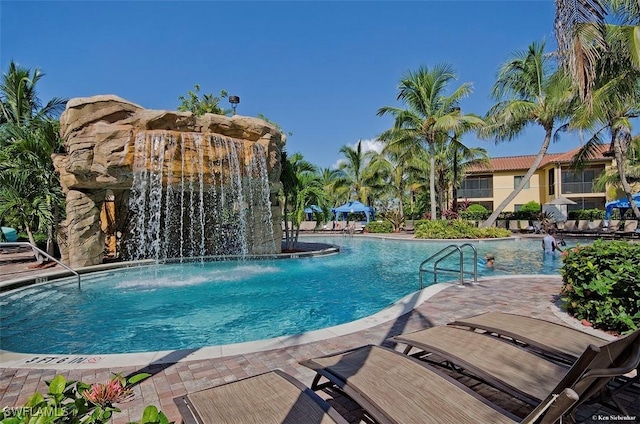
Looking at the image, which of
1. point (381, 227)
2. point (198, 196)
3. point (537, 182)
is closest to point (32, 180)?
point (198, 196)

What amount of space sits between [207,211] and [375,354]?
15402 millimetres

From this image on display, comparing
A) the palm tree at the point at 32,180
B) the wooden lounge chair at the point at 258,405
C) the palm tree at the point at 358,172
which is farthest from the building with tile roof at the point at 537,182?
the wooden lounge chair at the point at 258,405

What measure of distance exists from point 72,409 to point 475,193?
45547 mm

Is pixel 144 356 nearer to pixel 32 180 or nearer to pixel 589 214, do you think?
pixel 32 180

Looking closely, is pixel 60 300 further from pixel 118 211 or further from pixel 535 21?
pixel 535 21

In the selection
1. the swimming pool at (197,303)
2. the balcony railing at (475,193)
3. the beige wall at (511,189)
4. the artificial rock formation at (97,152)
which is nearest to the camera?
the swimming pool at (197,303)

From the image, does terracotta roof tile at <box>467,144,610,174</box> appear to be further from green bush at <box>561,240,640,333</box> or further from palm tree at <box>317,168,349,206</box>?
green bush at <box>561,240,640,333</box>

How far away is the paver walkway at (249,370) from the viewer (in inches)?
122

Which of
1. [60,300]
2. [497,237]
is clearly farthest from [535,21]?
[60,300]

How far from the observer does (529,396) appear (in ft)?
7.75

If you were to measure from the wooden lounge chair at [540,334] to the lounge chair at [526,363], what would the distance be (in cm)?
22

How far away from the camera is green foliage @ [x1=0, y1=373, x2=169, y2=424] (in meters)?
1.37

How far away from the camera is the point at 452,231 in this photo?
2228 cm

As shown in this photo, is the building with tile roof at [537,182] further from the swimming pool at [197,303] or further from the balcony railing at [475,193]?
the swimming pool at [197,303]
